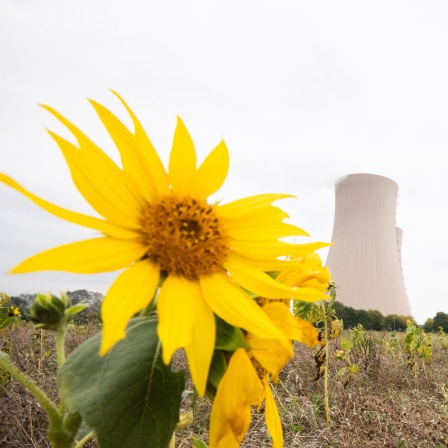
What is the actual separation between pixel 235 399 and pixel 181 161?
0.15 metres

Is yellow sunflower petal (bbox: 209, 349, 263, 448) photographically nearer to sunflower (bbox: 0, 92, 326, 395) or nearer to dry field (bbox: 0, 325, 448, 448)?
sunflower (bbox: 0, 92, 326, 395)

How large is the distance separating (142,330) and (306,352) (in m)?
3.82

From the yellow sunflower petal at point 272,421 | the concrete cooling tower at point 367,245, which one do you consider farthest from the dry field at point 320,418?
the concrete cooling tower at point 367,245

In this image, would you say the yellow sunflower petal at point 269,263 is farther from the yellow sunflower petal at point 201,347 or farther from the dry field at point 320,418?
the dry field at point 320,418

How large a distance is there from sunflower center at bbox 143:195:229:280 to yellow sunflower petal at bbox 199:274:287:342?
14 millimetres

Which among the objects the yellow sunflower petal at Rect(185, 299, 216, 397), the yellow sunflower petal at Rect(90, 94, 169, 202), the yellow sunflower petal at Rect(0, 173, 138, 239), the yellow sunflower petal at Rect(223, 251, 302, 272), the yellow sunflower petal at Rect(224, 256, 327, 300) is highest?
the yellow sunflower petal at Rect(90, 94, 169, 202)

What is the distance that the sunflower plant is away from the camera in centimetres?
26

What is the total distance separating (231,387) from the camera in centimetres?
30

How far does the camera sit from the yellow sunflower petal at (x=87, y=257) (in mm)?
244

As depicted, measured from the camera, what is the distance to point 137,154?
0.29m

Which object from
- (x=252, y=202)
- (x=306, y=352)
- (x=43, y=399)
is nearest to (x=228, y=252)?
(x=252, y=202)

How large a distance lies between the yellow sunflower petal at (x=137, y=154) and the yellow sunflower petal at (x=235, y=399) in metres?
0.12

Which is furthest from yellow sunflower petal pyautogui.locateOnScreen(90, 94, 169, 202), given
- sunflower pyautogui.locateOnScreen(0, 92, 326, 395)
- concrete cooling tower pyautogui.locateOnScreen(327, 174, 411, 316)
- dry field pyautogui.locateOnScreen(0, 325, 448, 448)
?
concrete cooling tower pyautogui.locateOnScreen(327, 174, 411, 316)

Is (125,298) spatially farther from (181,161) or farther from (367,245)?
(367,245)
